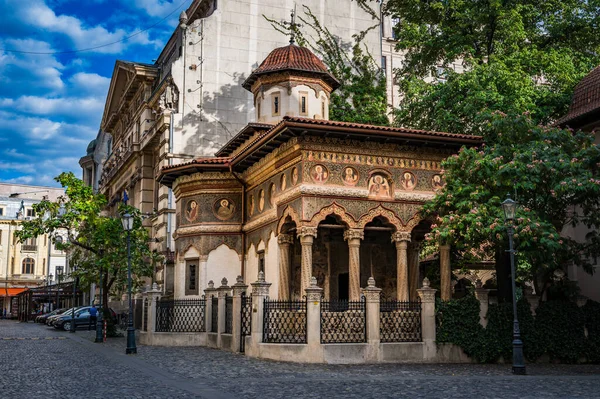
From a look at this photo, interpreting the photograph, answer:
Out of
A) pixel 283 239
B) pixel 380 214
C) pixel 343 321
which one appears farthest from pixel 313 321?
pixel 283 239

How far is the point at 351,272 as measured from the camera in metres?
20.4

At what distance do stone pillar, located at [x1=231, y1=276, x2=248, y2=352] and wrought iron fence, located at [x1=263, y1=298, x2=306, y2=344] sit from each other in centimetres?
196

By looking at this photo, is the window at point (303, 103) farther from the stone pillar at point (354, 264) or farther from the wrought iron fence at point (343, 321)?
the wrought iron fence at point (343, 321)

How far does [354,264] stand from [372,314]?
8.37 feet

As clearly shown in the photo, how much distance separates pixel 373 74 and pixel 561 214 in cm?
1907

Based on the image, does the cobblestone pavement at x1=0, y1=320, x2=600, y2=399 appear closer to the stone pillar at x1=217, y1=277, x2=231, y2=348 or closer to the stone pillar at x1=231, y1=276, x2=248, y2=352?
the stone pillar at x1=231, y1=276, x2=248, y2=352

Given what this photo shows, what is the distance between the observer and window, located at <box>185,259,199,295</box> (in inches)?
1062

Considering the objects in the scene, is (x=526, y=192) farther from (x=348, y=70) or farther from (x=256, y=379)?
(x=348, y=70)

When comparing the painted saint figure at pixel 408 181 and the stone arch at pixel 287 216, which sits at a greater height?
the painted saint figure at pixel 408 181

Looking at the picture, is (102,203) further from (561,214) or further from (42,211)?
(561,214)

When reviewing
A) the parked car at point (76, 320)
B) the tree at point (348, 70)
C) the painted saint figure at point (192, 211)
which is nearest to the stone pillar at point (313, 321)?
the painted saint figure at point (192, 211)

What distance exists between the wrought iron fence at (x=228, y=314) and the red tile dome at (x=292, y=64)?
36.0 ft

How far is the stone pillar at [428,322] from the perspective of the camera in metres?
18.5

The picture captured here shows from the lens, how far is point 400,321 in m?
18.8
